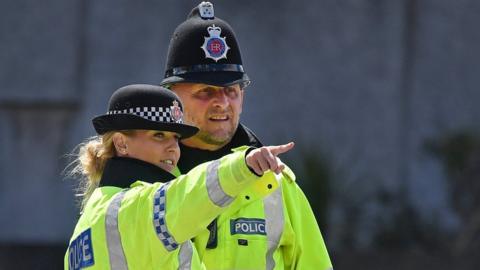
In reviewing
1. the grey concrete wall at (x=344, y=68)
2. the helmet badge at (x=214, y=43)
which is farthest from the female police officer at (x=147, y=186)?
the grey concrete wall at (x=344, y=68)

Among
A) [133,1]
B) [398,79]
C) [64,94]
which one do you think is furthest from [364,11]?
[64,94]

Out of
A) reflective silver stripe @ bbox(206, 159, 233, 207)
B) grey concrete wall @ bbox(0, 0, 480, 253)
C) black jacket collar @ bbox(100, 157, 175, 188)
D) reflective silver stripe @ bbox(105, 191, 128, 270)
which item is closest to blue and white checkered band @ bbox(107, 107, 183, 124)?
black jacket collar @ bbox(100, 157, 175, 188)

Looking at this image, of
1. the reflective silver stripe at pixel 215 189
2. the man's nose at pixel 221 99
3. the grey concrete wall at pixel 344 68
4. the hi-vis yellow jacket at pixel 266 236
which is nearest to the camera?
the reflective silver stripe at pixel 215 189

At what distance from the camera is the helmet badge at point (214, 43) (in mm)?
4898

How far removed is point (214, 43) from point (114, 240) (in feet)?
3.47

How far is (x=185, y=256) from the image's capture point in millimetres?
4207

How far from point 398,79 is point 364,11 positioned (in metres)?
0.82

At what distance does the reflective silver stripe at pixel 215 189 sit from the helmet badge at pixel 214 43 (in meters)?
1.09

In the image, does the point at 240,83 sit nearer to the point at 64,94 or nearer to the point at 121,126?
the point at 121,126

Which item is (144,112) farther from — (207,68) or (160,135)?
(207,68)

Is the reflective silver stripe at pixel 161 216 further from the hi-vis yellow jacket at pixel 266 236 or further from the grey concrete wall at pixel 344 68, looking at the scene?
the grey concrete wall at pixel 344 68

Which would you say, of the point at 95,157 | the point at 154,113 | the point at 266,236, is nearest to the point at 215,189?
the point at 154,113

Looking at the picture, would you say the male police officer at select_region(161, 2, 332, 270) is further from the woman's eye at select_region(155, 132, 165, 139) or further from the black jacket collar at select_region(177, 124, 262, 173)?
the woman's eye at select_region(155, 132, 165, 139)

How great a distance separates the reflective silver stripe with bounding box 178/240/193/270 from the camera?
13.7 feet
